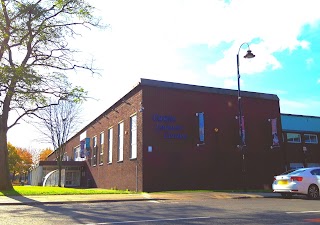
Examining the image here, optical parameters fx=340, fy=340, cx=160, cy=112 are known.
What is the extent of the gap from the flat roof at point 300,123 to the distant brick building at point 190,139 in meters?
6.99

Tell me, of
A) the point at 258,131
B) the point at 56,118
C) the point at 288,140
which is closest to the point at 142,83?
the point at 258,131

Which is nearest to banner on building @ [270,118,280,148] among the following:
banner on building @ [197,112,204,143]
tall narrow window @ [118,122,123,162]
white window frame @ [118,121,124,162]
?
banner on building @ [197,112,204,143]

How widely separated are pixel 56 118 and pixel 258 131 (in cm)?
2585

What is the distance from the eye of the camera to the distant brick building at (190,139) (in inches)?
888

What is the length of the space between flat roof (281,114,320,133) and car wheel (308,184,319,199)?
19081mm

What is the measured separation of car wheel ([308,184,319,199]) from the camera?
15352mm

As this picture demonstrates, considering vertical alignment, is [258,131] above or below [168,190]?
above

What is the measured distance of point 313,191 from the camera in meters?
15.4

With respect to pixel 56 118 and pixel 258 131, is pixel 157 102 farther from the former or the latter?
pixel 56 118

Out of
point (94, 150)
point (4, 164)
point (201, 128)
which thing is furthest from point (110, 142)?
point (4, 164)

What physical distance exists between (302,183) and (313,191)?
644 millimetres

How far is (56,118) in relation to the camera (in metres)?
42.2

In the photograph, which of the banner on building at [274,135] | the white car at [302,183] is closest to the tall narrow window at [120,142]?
the banner on building at [274,135]

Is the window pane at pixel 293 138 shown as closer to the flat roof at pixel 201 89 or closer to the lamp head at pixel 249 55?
the flat roof at pixel 201 89
